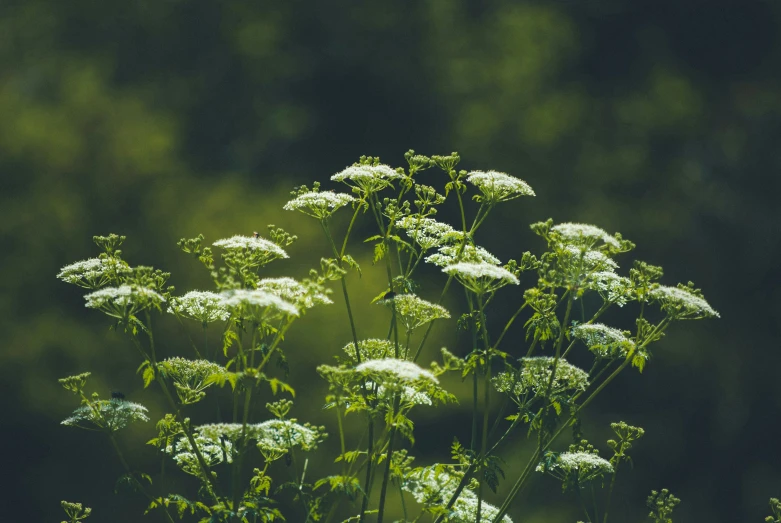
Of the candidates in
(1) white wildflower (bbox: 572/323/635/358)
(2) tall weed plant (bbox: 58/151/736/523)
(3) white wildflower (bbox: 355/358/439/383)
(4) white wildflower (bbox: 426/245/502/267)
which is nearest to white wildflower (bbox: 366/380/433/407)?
(2) tall weed plant (bbox: 58/151/736/523)

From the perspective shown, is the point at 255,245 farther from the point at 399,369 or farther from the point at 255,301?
the point at 399,369

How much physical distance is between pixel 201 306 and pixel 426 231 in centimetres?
62

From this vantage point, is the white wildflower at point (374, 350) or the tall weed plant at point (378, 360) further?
the white wildflower at point (374, 350)

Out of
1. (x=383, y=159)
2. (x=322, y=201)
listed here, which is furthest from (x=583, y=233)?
(x=383, y=159)

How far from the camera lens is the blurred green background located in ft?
14.7

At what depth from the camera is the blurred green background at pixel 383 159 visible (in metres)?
4.49

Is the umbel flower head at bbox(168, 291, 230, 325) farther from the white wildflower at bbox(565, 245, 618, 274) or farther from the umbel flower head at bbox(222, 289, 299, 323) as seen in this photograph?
the white wildflower at bbox(565, 245, 618, 274)

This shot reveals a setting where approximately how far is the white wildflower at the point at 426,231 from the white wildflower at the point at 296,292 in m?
0.36

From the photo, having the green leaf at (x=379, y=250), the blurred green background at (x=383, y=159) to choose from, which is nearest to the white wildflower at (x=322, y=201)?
the green leaf at (x=379, y=250)

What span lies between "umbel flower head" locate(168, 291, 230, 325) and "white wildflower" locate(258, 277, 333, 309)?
0.18m

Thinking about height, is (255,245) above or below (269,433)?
above

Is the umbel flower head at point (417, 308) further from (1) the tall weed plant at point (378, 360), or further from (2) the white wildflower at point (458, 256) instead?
(2) the white wildflower at point (458, 256)

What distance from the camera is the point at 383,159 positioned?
4.81 meters

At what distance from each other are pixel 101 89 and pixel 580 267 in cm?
374
